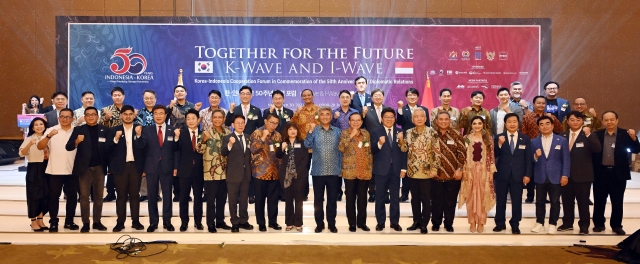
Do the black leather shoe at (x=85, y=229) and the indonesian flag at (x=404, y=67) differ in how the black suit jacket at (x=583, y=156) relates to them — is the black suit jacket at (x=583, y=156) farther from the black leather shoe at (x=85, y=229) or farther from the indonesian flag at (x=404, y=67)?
the black leather shoe at (x=85, y=229)

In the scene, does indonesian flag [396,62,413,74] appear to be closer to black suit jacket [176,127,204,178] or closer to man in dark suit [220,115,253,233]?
man in dark suit [220,115,253,233]

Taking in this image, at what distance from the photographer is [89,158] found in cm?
502

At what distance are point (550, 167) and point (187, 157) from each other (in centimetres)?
352

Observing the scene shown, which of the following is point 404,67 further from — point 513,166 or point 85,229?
point 85,229

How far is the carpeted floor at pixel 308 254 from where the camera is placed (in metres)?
4.19

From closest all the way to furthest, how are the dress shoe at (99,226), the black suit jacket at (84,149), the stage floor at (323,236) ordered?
the stage floor at (323,236)
the black suit jacket at (84,149)
the dress shoe at (99,226)

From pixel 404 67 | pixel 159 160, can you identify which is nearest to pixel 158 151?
pixel 159 160

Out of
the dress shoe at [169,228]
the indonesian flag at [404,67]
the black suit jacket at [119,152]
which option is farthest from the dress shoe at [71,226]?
the indonesian flag at [404,67]

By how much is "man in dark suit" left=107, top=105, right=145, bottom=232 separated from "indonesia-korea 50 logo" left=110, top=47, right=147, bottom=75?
8.89 feet

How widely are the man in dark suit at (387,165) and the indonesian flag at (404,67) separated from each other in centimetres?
258

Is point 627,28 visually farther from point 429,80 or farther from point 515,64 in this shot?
point 429,80

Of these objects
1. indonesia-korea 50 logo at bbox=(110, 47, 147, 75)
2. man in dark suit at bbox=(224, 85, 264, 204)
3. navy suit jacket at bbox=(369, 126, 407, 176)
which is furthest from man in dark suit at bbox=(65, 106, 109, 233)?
indonesia-korea 50 logo at bbox=(110, 47, 147, 75)

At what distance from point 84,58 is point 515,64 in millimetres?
6165

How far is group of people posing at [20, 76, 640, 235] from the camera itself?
506cm
